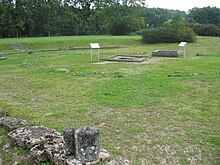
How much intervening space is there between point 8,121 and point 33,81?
5170 millimetres

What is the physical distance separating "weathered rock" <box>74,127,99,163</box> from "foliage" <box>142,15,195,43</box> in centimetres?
2614

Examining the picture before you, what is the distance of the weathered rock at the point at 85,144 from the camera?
353 cm

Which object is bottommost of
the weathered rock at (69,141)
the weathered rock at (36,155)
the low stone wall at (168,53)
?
the weathered rock at (36,155)

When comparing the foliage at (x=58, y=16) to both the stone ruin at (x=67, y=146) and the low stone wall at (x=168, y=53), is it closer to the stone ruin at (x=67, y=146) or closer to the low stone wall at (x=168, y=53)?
the low stone wall at (x=168, y=53)

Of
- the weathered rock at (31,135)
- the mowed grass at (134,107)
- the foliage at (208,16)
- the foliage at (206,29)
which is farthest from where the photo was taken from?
the foliage at (208,16)

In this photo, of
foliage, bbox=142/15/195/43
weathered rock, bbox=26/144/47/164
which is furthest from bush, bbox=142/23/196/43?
weathered rock, bbox=26/144/47/164

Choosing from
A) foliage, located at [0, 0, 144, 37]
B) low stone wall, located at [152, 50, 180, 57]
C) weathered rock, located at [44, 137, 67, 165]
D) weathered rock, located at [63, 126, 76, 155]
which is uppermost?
foliage, located at [0, 0, 144, 37]

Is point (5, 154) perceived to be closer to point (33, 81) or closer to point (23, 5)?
point (33, 81)

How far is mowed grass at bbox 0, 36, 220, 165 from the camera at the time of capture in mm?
4527

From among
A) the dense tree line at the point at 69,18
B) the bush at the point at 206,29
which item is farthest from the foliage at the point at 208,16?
the bush at the point at 206,29

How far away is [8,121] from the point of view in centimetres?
529

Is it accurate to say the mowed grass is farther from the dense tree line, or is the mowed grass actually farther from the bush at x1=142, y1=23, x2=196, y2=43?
the dense tree line

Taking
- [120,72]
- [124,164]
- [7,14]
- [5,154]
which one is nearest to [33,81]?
[120,72]

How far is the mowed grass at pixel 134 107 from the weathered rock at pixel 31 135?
0.79m
